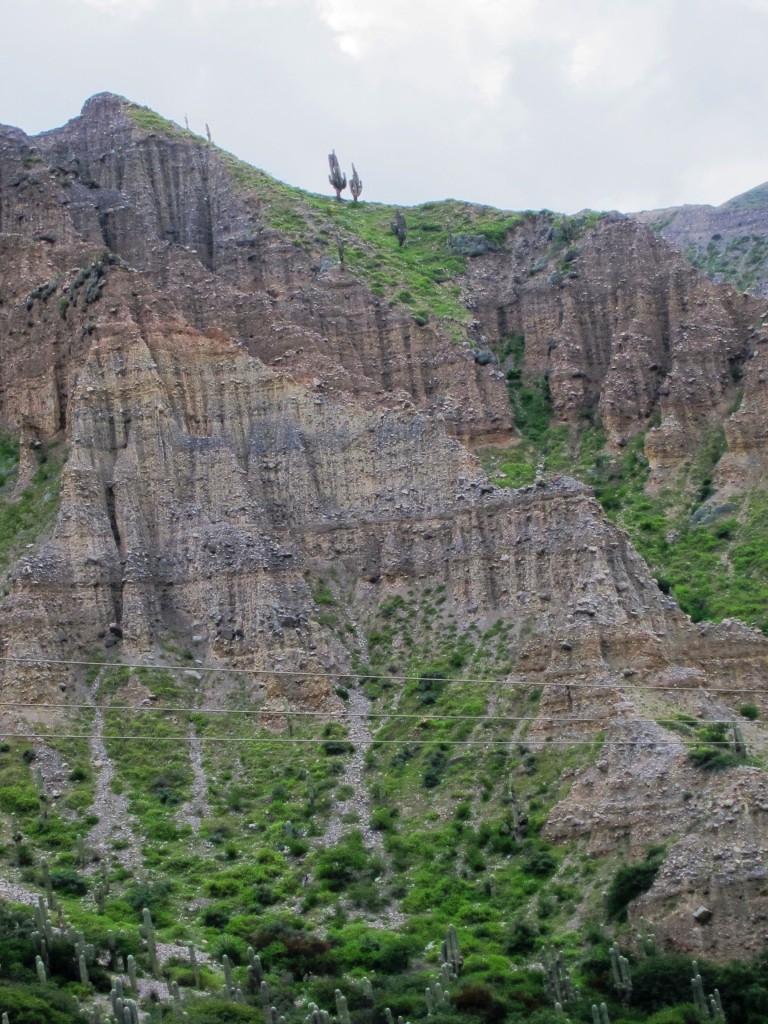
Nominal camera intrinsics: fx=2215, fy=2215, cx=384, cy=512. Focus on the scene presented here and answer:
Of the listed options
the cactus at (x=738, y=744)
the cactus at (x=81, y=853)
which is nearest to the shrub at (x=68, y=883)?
the cactus at (x=81, y=853)

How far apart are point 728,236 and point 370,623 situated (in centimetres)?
9134

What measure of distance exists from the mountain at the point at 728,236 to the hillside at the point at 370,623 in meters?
27.4

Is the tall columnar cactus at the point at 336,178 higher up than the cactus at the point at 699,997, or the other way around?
the tall columnar cactus at the point at 336,178

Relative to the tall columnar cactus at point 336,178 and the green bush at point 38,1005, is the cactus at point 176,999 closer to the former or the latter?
the green bush at point 38,1005

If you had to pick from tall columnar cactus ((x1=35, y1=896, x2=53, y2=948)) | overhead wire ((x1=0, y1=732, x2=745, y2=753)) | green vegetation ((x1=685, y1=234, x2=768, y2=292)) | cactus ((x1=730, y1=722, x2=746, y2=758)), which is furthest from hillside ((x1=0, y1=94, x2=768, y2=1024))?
green vegetation ((x1=685, y1=234, x2=768, y2=292))

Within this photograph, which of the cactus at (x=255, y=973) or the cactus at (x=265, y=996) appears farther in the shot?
the cactus at (x=255, y=973)

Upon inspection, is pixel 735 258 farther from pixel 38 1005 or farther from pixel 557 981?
pixel 38 1005

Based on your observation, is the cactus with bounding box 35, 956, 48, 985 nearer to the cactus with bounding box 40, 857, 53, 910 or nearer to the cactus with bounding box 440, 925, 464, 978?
the cactus with bounding box 40, 857, 53, 910

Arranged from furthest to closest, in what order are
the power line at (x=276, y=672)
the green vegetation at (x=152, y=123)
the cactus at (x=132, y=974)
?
the green vegetation at (x=152, y=123), the power line at (x=276, y=672), the cactus at (x=132, y=974)

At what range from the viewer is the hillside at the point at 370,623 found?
75.1m

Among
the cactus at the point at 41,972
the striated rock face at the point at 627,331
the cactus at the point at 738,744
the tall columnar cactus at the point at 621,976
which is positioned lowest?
the tall columnar cactus at the point at 621,976

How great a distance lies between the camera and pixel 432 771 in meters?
87.7

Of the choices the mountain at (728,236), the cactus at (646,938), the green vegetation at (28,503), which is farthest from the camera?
the mountain at (728,236)

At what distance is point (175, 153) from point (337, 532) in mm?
53324
